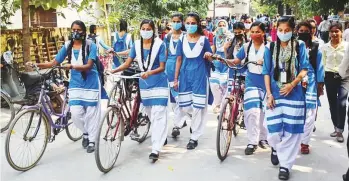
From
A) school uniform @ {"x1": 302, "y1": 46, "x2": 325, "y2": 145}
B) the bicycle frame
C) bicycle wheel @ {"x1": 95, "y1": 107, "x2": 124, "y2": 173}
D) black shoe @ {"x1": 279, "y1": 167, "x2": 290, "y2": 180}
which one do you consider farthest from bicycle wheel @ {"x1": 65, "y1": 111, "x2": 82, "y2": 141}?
school uniform @ {"x1": 302, "y1": 46, "x2": 325, "y2": 145}

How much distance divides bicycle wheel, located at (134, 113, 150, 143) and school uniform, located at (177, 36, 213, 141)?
1.96 ft

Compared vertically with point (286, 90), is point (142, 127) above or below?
below

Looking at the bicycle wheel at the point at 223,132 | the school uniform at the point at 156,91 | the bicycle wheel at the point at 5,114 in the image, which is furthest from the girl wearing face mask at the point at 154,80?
the bicycle wheel at the point at 5,114

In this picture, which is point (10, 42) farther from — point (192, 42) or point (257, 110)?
point (257, 110)

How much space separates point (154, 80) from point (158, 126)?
1.95 ft

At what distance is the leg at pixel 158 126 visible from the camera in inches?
207

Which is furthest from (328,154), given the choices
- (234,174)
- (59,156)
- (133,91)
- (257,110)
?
(59,156)

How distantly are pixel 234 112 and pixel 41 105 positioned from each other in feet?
8.12

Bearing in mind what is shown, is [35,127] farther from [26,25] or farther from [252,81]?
[26,25]

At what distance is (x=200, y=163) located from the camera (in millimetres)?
5203

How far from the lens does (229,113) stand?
547 centimetres

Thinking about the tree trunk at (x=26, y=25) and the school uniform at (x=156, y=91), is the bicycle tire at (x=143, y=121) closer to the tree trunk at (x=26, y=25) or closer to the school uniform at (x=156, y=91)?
the school uniform at (x=156, y=91)

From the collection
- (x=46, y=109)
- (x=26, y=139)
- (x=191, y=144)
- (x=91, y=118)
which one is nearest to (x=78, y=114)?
(x=91, y=118)

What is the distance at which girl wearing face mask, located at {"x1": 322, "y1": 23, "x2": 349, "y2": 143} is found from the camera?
6047 mm
